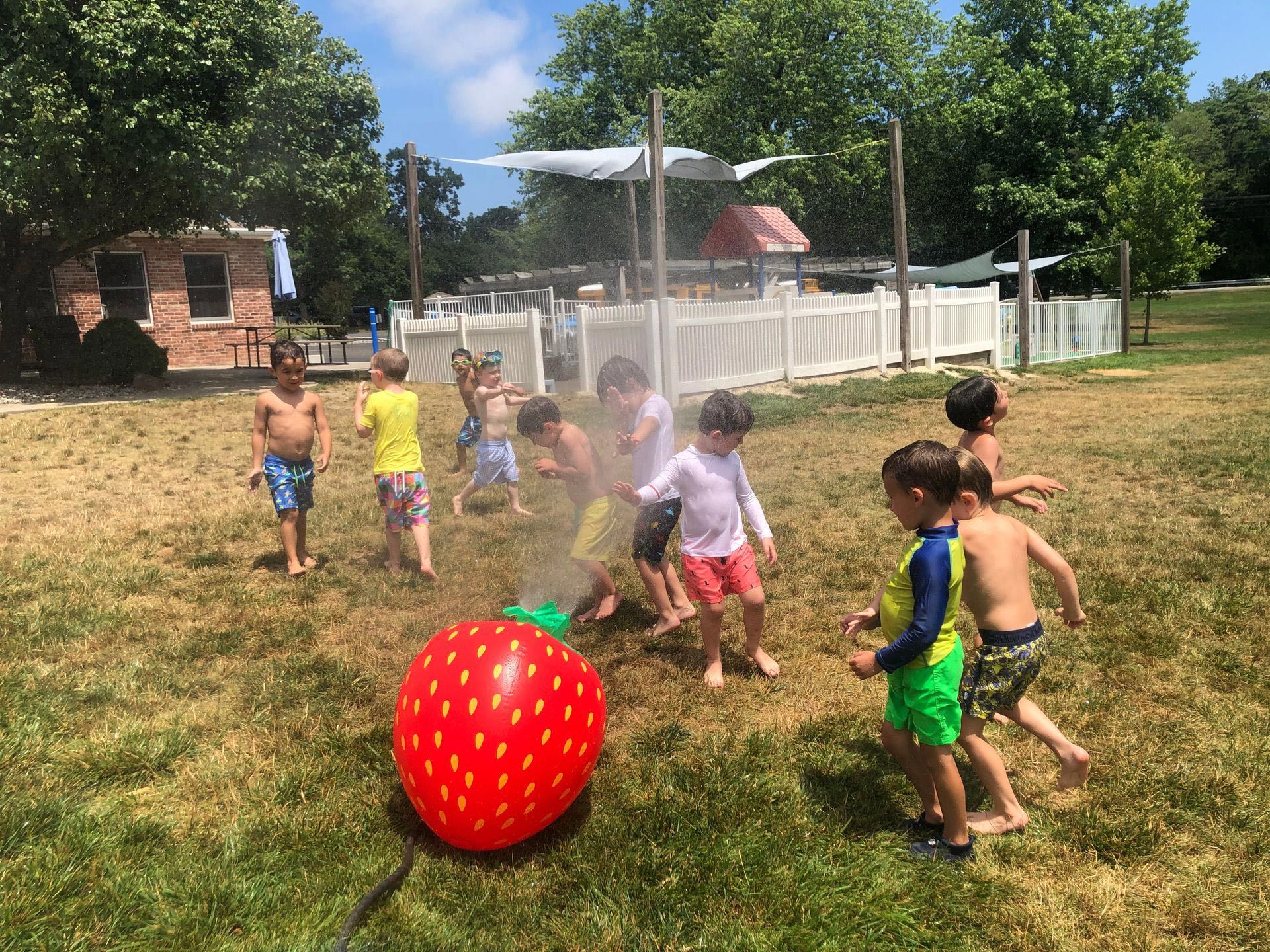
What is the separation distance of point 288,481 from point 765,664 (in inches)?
133

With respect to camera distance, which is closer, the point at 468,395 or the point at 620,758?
the point at 620,758

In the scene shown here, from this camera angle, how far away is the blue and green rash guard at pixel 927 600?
2.56 metres

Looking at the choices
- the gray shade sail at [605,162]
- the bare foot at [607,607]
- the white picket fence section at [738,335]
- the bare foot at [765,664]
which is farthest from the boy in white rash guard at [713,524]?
the gray shade sail at [605,162]

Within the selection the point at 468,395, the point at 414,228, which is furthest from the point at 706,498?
the point at 414,228

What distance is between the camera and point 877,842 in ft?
9.42

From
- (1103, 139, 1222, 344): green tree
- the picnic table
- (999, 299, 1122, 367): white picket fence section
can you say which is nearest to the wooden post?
(999, 299, 1122, 367): white picket fence section

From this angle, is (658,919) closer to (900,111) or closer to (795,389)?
(795,389)

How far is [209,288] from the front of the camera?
24016 millimetres

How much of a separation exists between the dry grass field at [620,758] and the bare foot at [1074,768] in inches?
2.7

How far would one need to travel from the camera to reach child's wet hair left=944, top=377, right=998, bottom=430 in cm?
368

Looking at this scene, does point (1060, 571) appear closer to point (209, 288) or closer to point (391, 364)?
point (391, 364)

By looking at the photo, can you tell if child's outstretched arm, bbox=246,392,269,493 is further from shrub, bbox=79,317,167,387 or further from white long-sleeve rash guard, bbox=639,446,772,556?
shrub, bbox=79,317,167,387

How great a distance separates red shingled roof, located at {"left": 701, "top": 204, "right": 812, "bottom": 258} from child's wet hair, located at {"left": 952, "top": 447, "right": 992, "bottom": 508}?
811 inches

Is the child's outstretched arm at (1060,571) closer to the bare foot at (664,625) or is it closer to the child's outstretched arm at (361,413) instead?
the bare foot at (664,625)
